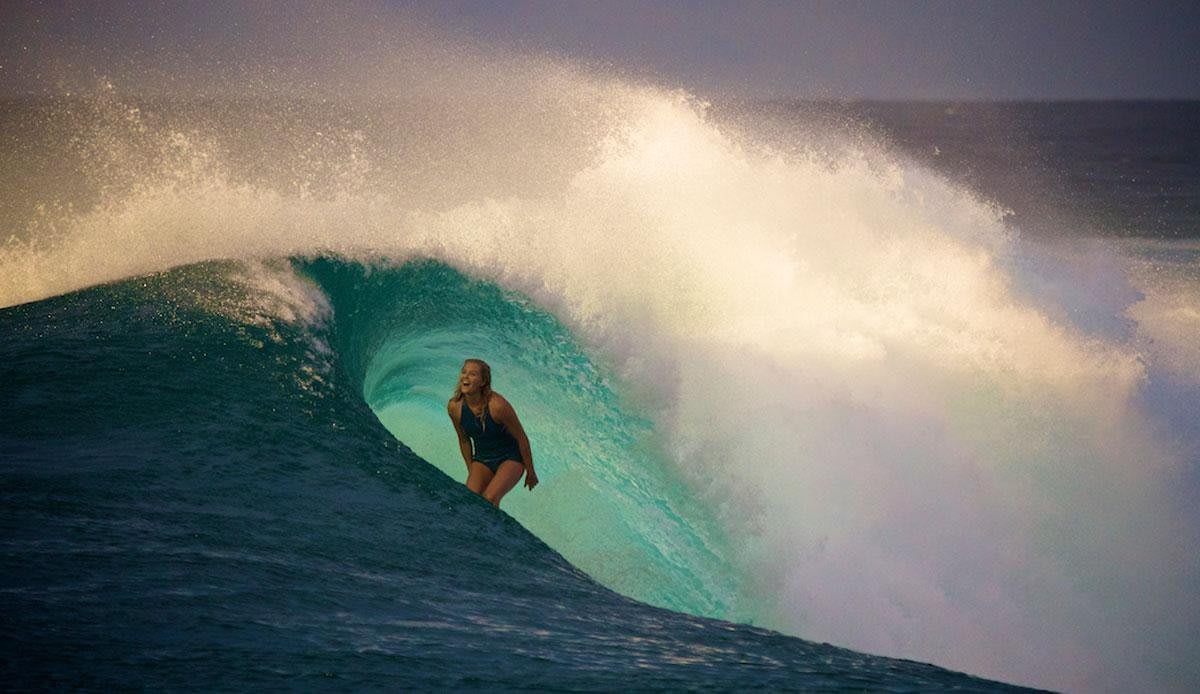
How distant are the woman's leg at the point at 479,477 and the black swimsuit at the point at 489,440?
0.02m

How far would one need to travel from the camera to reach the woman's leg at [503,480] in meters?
5.10

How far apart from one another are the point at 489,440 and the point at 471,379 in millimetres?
393

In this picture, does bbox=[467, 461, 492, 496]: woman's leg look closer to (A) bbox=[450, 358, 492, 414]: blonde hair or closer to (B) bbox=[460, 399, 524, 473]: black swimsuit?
(B) bbox=[460, 399, 524, 473]: black swimsuit

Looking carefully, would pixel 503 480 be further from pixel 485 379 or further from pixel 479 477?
pixel 485 379

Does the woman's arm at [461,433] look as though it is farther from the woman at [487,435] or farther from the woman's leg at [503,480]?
the woman's leg at [503,480]

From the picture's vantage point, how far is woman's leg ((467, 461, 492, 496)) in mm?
5223

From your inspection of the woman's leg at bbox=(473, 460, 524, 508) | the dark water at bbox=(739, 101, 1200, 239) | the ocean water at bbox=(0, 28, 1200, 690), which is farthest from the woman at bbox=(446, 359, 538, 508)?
the dark water at bbox=(739, 101, 1200, 239)

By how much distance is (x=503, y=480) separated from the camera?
5.15m

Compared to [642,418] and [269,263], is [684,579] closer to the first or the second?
[642,418]

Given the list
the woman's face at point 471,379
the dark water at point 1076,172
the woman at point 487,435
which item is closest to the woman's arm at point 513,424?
the woman at point 487,435

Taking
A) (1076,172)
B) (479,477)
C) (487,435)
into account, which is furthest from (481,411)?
(1076,172)

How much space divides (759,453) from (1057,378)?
3248mm

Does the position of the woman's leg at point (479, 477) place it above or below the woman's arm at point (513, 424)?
below

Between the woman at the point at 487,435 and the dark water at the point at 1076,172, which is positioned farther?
the dark water at the point at 1076,172
